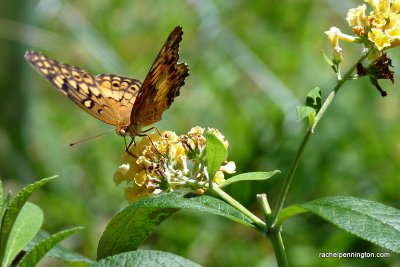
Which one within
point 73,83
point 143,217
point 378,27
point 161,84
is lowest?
point 143,217

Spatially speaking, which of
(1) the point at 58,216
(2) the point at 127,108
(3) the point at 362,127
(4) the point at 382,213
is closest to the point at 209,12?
(3) the point at 362,127

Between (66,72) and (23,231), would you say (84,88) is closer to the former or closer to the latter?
(66,72)

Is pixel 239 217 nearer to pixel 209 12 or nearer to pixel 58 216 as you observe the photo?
pixel 58 216

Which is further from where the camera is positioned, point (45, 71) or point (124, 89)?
point (124, 89)

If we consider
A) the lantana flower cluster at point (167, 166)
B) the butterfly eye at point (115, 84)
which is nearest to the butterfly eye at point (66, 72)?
the butterfly eye at point (115, 84)

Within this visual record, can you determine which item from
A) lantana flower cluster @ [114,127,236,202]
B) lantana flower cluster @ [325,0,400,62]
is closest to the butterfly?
lantana flower cluster @ [114,127,236,202]

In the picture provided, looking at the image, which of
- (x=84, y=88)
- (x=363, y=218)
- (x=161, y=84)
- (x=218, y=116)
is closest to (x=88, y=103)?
(x=84, y=88)
